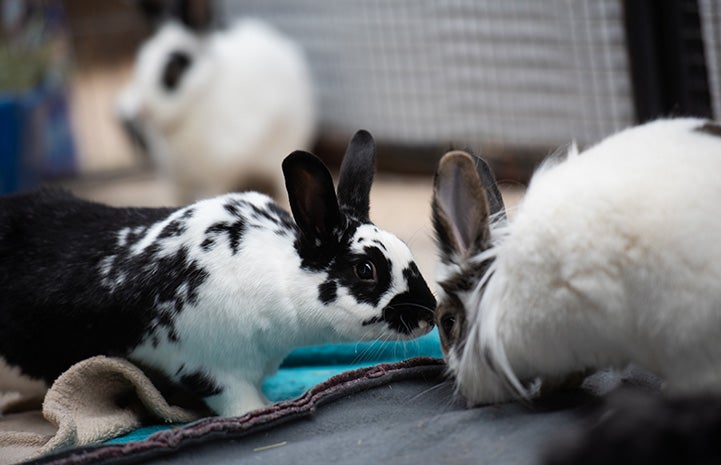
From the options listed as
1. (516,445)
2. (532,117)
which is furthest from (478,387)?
(532,117)

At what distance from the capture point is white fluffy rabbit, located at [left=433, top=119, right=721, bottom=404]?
4.43ft

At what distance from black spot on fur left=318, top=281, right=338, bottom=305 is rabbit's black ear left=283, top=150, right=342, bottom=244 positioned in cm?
8

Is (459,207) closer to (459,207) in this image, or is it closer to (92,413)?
(459,207)

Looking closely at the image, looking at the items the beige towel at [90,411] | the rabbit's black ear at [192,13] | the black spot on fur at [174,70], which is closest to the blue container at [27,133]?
the black spot on fur at [174,70]

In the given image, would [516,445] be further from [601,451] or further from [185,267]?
[185,267]

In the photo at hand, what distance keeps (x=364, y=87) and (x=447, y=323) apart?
8.52ft

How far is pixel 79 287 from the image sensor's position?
68.9 inches

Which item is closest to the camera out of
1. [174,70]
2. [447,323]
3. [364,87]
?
[447,323]

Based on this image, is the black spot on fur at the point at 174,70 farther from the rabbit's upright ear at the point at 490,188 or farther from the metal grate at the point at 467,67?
the rabbit's upright ear at the point at 490,188

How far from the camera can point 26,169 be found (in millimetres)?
3660

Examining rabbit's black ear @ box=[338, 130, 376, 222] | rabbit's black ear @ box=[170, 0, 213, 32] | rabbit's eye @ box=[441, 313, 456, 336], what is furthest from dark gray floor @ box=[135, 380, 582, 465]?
rabbit's black ear @ box=[170, 0, 213, 32]

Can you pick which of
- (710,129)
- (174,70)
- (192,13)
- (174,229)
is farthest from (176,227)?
(192,13)

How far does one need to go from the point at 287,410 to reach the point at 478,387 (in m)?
0.31

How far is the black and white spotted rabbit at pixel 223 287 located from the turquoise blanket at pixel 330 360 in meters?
0.17
